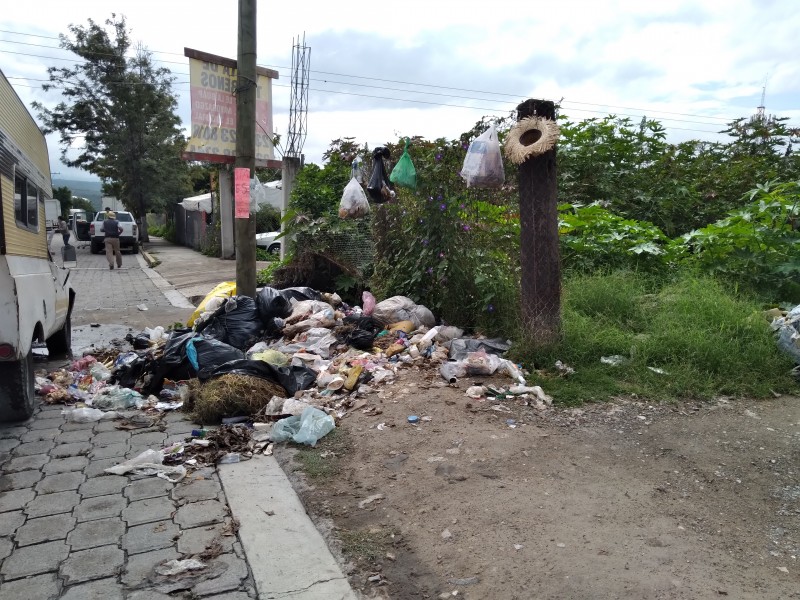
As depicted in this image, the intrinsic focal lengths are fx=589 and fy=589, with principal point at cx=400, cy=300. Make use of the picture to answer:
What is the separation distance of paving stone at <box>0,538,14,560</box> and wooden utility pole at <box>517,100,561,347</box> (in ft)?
12.5

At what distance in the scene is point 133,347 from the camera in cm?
715

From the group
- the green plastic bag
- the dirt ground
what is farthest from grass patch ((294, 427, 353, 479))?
the green plastic bag

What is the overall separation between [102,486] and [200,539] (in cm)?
99

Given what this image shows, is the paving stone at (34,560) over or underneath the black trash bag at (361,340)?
underneath

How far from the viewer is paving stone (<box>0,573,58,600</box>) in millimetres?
2455

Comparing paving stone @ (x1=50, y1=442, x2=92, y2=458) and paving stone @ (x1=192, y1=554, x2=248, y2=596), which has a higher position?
paving stone @ (x1=192, y1=554, x2=248, y2=596)

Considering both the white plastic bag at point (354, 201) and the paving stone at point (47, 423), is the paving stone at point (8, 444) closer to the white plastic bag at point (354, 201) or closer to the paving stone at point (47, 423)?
the paving stone at point (47, 423)

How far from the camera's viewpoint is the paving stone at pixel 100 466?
367 cm

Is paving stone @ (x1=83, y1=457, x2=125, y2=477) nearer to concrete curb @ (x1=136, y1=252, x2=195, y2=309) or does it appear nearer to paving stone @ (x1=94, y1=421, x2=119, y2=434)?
paving stone @ (x1=94, y1=421, x2=119, y2=434)

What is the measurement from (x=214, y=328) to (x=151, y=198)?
82.3ft

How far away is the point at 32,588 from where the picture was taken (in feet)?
8.22

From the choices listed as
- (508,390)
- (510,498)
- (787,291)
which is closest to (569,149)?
(787,291)

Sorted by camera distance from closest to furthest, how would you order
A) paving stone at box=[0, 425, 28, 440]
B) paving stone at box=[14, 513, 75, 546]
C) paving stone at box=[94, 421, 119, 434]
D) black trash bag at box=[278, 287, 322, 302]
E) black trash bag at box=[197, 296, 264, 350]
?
paving stone at box=[14, 513, 75, 546] → paving stone at box=[0, 425, 28, 440] → paving stone at box=[94, 421, 119, 434] → black trash bag at box=[197, 296, 264, 350] → black trash bag at box=[278, 287, 322, 302]

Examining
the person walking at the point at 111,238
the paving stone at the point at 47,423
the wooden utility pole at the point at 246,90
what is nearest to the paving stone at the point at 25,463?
the paving stone at the point at 47,423
